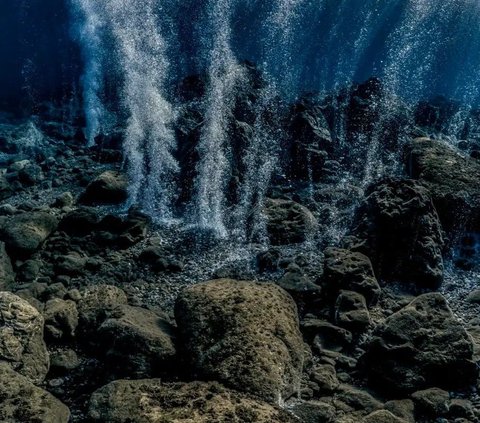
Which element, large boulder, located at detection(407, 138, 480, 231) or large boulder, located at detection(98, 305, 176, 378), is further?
large boulder, located at detection(407, 138, 480, 231)

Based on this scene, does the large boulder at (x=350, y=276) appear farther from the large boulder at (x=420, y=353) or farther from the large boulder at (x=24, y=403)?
the large boulder at (x=24, y=403)

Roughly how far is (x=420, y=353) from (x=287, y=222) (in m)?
4.38

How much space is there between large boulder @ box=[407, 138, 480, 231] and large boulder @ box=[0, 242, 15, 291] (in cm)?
809

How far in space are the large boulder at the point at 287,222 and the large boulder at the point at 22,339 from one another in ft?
16.2

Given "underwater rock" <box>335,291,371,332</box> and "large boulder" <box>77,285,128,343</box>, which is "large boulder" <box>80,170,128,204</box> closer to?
"large boulder" <box>77,285,128,343</box>

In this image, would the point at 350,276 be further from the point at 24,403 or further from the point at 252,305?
the point at 24,403

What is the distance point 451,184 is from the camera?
9031 mm

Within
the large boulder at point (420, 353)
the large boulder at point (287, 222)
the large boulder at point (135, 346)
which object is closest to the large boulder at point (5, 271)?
the large boulder at point (135, 346)

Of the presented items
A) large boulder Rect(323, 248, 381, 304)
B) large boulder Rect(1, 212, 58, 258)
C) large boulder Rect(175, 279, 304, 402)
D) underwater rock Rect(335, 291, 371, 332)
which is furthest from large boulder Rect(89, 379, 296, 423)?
large boulder Rect(1, 212, 58, 258)

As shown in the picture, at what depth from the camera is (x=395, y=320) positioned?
17.6 ft

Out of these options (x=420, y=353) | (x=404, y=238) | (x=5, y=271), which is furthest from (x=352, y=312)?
(x=5, y=271)

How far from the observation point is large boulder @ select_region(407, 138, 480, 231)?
28.7ft

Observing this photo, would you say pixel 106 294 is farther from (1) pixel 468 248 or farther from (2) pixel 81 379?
(1) pixel 468 248

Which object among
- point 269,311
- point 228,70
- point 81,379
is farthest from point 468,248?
point 228,70
